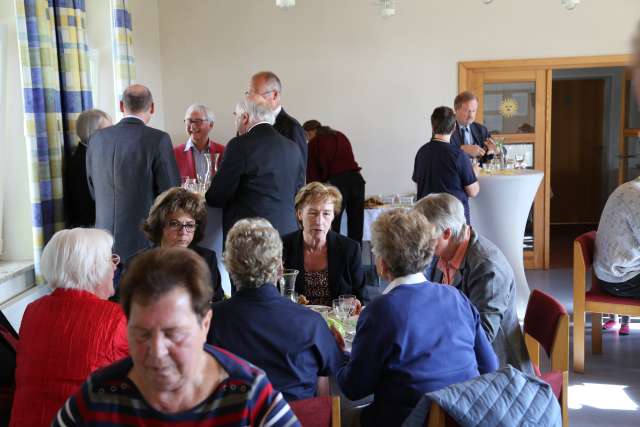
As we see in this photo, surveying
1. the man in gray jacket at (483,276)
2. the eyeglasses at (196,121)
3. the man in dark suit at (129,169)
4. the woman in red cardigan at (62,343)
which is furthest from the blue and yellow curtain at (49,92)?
the man in gray jacket at (483,276)

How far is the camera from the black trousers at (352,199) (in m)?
6.38

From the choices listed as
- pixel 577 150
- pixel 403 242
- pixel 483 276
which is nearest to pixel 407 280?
pixel 403 242

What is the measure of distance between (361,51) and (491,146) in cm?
197

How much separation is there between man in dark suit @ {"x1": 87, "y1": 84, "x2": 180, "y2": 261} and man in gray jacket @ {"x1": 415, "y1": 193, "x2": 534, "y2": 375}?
1.79m

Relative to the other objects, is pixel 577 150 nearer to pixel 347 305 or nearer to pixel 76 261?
pixel 347 305

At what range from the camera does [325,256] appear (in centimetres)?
341

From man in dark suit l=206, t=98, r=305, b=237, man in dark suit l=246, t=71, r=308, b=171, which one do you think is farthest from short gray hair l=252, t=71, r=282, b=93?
man in dark suit l=206, t=98, r=305, b=237

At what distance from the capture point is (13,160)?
13.8ft

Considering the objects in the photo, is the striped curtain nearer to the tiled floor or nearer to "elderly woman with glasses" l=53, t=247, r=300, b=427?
the tiled floor

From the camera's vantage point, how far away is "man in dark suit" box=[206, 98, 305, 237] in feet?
12.6

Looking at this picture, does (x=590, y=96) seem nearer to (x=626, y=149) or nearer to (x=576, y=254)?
(x=626, y=149)

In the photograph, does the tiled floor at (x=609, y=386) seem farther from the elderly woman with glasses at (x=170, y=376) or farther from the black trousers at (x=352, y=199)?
the elderly woman with glasses at (x=170, y=376)

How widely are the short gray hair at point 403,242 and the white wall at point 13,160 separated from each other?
275cm

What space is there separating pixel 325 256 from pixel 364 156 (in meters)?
4.32
